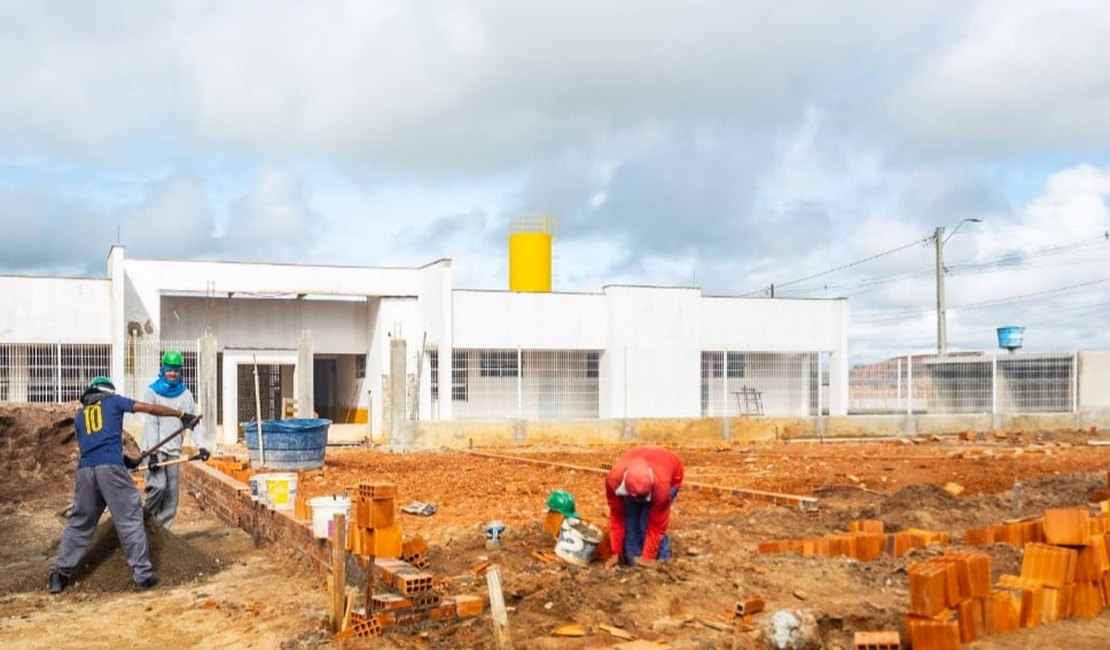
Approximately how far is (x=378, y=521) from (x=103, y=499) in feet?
8.81

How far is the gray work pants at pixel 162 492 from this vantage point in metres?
9.48

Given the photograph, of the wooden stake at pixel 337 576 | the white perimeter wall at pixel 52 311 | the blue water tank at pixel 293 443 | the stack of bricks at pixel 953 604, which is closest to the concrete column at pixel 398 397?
the blue water tank at pixel 293 443

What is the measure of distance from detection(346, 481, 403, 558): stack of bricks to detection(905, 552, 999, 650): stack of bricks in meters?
3.17

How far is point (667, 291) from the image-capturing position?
2814cm

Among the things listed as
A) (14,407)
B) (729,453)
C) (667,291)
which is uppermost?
(667,291)

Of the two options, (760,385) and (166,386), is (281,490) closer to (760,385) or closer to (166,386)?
(166,386)

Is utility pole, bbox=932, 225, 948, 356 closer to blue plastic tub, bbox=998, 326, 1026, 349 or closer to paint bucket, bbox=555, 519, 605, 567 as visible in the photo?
blue plastic tub, bbox=998, 326, 1026, 349

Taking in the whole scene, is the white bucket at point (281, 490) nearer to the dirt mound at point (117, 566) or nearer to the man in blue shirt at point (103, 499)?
the dirt mound at point (117, 566)

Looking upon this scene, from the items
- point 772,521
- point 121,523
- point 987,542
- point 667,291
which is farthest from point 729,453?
point 121,523

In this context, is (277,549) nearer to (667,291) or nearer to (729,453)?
(729,453)

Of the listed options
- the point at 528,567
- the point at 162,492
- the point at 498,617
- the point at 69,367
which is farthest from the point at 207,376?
the point at 498,617

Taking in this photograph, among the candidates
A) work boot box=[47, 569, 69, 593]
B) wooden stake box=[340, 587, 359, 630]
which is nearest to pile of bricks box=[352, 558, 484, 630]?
wooden stake box=[340, 587, 359, 630]

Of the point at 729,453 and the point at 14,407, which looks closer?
the point at 14,407

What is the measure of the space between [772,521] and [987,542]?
2095mm
